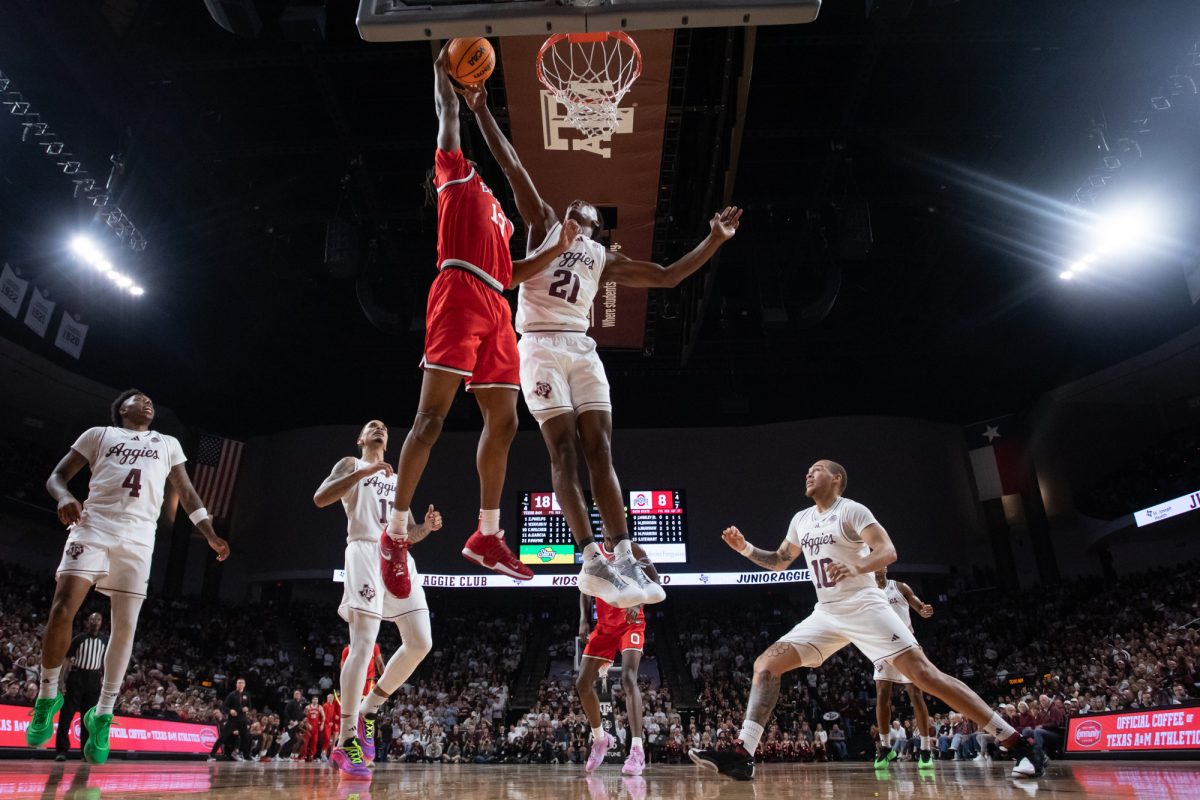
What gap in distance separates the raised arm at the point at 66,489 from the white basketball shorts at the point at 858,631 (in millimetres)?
4164

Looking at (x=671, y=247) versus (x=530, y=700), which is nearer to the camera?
(x=671, y=247)

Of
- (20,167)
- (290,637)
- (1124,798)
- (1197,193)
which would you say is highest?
(1197,193)

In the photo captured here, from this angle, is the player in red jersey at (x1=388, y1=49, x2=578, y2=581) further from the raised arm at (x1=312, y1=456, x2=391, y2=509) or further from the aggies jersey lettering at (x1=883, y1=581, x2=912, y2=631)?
the aggies jersey lettering at (x1=883, y1=581, x2=912, y2=631)

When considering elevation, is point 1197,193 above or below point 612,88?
above

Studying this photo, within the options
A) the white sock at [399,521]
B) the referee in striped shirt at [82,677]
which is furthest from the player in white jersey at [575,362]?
the referee in striped shirt at [82,677]

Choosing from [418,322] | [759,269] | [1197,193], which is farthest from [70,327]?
[1197,193]

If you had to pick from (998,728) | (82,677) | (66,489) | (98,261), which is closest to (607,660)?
(998,728)

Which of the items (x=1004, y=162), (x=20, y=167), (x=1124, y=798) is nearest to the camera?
(x=1124, y=798)

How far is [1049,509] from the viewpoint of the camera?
23.0 meters

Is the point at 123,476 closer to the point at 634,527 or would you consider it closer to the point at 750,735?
the point at 750,735

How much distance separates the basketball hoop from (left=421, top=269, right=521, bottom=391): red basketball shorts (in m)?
2.87

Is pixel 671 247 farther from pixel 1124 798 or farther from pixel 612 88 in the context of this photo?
pixel 1124 798

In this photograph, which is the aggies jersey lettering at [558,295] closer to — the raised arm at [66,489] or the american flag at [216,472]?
the raised arm at [66,489]

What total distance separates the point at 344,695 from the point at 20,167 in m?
11.6
